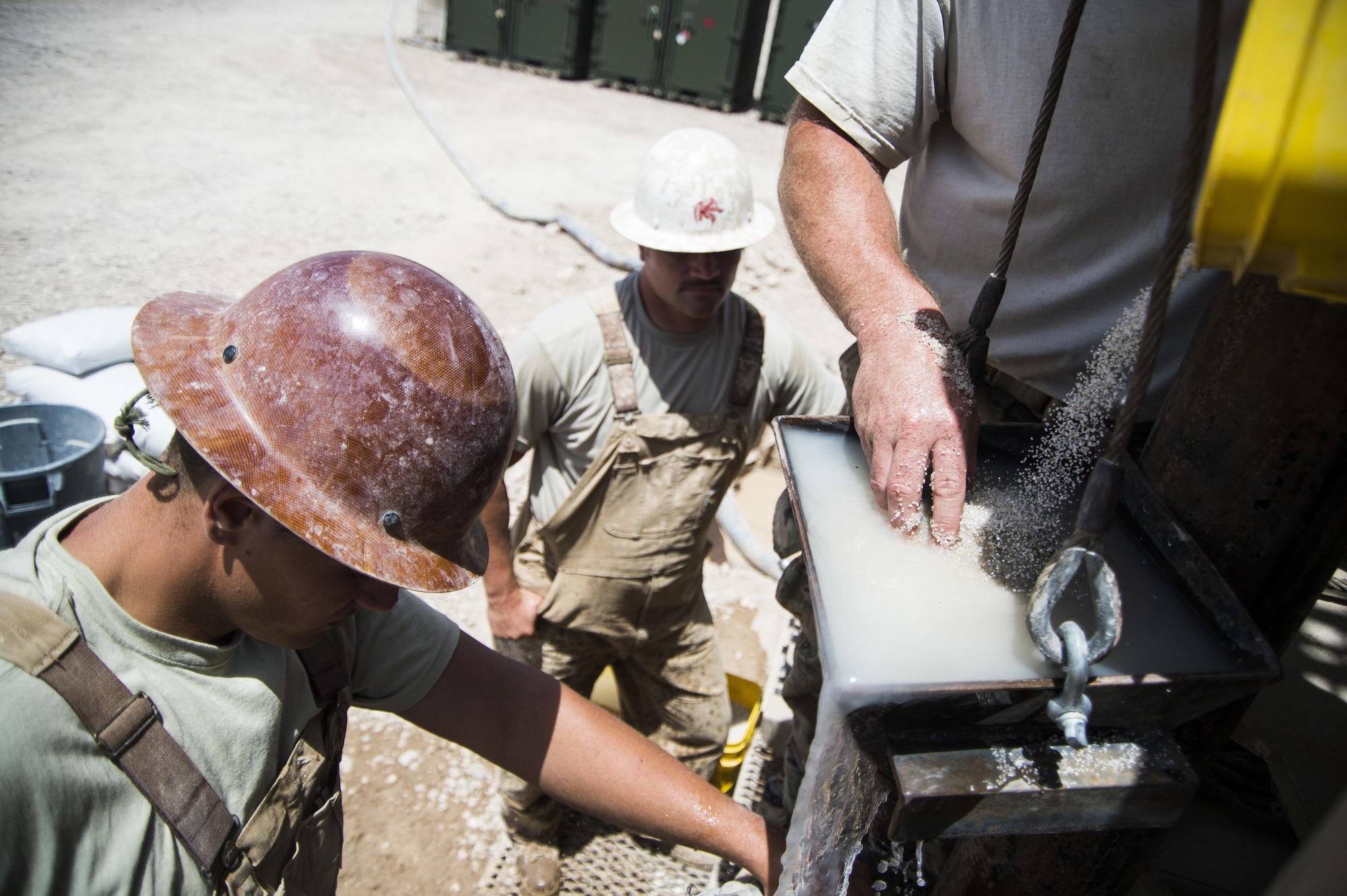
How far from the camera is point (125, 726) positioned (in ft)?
4.48

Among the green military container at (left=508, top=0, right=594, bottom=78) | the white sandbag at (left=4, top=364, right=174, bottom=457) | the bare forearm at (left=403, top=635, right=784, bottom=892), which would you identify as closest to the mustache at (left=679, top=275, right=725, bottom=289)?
the bare forearm at (left=403, top=635, right=784, bottom=892)

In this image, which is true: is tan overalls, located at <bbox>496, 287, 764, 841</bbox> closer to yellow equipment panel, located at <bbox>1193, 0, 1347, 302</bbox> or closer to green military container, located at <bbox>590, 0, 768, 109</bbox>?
yellow equipment panel, located at <bbox>1193, 0, 1347, 302</bbox>

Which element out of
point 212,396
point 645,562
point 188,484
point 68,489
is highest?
point 212,396

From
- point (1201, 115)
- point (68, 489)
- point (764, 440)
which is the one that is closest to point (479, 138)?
point (764, 440)

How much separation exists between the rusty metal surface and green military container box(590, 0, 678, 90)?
1356cm

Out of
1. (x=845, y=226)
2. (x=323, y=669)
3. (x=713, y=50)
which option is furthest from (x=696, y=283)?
(x=713, y=50)

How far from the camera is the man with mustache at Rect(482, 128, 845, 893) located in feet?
9.58

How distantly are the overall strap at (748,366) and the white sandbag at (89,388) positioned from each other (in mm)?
2541

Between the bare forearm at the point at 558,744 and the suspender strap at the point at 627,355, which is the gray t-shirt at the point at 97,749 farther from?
the suspender strap at the point at 627,355

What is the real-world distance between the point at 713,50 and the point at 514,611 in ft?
38.8

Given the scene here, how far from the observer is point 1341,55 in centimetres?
68

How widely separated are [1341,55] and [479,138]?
1083cm

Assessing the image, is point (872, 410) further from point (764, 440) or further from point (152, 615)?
point (764, 440)

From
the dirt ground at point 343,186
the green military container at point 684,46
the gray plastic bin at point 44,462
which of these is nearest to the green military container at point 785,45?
the dirt ground at point 343,186
